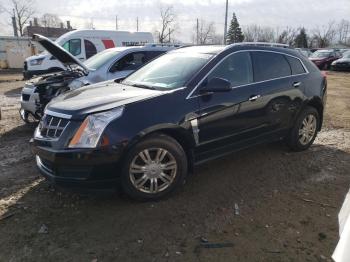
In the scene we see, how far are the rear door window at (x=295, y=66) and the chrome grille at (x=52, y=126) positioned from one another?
3512 mm

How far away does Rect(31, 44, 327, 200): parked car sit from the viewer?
11.7 feet

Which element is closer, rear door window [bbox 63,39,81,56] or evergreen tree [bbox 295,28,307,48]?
rear door window [bbox 63,39,81,56]

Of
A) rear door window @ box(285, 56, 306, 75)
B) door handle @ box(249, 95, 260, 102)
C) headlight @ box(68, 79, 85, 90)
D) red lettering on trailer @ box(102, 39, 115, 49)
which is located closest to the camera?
door handle @ box(249, 95, 260, 102)

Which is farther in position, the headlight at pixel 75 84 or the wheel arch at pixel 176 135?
the headlight at pixel 75 84

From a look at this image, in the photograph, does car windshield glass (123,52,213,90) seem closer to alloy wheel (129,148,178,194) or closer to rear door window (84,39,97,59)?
alloy wheel (129,148,178,194)

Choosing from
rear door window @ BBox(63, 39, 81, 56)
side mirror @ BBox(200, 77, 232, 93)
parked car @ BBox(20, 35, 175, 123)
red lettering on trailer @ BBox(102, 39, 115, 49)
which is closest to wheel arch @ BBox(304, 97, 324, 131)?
side mirror @ BBox(200, 77, 232, 93)

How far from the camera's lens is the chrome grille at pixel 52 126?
145 inches

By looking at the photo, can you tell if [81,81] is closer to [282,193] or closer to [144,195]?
[144,195]

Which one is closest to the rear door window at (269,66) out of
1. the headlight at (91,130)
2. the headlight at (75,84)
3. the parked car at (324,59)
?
the headlight at (91,130)

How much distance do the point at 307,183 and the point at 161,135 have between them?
6.69ft

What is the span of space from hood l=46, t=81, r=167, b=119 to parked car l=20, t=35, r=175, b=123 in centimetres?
283

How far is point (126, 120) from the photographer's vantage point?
360 centimetres

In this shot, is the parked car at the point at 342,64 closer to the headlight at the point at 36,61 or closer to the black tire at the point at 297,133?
the headlight at the point at 36,61

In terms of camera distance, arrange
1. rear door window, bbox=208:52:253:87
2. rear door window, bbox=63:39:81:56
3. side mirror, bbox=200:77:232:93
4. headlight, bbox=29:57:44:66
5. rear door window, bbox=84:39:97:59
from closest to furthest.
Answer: side mirror, bbox=200:77:232:93 < rear door window, bbox=208:52:253:87 < headlight, bbox=29:57:44:66 < rear door window, bbox=63:39:81:56 < rear door window, bbox=84:39:97:59
